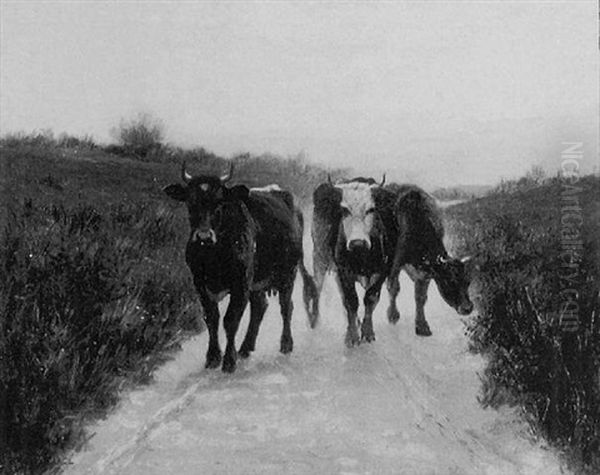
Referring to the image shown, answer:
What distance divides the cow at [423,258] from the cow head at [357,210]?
1.05ft

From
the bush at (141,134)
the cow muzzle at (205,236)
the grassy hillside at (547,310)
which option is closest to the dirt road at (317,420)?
the grassy hillside at (547,310)

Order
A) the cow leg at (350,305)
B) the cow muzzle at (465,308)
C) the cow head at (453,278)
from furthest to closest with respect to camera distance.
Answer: the cow head at (453,278) < the cow muzzle at (465,308) < the cow leg at (350,305)

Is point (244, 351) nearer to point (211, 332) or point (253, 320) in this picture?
point (253, 320)

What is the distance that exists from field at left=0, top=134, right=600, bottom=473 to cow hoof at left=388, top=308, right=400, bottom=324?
2.26 feet

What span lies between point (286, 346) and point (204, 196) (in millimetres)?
1423

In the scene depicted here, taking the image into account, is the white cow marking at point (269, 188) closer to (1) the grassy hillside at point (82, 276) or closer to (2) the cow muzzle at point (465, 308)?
(1) the grassy hillside at point (82, 276)

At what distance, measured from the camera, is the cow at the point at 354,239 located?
5117mm

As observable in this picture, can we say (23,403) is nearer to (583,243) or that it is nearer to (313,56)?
(313,56)

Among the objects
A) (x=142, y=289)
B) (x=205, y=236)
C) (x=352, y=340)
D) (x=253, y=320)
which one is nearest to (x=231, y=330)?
(x=253, y=320)

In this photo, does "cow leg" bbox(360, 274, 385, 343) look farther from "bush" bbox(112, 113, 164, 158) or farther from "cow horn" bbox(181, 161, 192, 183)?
"bush" bbox(112, 113, 164, 158)

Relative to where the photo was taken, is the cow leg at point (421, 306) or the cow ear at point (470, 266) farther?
the cow ear at point (470, 266)

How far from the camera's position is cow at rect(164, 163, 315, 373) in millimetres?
4340

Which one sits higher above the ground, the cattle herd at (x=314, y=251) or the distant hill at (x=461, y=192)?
the distant hill at (x=461, y=192)

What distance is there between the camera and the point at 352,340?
205 inches
